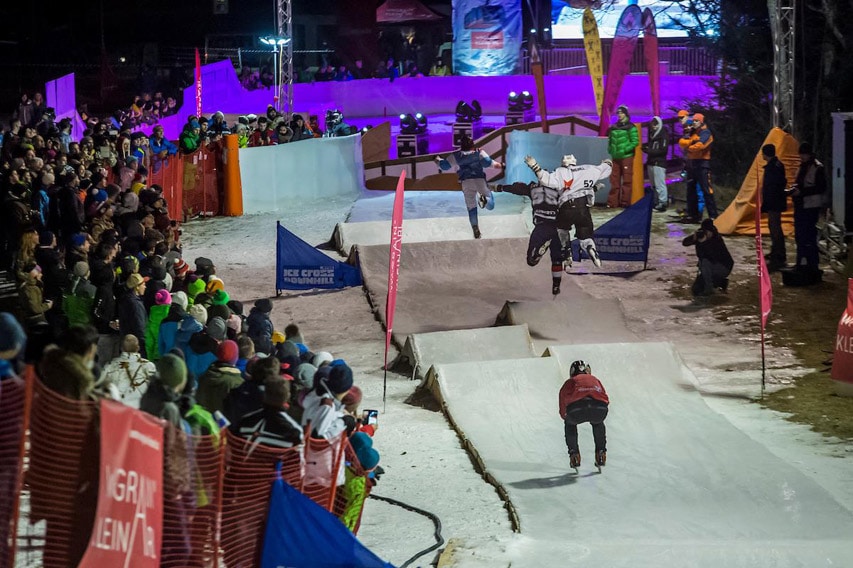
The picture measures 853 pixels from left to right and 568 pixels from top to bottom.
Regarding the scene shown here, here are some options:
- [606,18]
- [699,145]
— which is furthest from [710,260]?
[606,18]

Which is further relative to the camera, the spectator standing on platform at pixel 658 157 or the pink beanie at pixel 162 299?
the spectator standing on platform at pixel 658 157

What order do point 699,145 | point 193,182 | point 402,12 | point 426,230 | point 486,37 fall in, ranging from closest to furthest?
point 699,145 → point 426,230 → point 193,182 → point 486,37 → point 402,12

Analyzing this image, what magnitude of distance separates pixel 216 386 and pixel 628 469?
3894 millimetres

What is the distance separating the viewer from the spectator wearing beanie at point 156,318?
1077cm

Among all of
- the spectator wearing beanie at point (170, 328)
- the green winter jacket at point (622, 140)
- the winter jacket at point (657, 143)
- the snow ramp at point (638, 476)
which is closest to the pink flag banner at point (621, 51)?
the green winter jacket at point (622, 140)

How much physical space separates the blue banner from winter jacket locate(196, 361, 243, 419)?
1201 inches

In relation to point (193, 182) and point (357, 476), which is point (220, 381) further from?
point (193, 182)

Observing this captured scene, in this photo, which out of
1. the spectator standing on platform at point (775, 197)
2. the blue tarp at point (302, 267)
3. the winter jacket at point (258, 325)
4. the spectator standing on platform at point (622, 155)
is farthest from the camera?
the spectator standing on platform at point (622, 155)

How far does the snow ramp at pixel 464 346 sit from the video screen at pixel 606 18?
19.7m

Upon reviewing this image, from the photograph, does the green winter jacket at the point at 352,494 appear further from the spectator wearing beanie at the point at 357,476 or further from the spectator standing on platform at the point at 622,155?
the spectator standing on platform at the point at 622,155

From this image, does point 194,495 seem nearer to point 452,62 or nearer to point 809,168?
point 809,168

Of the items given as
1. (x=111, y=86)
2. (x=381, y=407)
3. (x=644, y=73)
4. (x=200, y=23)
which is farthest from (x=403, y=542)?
(x=200, y=23)

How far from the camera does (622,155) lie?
21.7 meters

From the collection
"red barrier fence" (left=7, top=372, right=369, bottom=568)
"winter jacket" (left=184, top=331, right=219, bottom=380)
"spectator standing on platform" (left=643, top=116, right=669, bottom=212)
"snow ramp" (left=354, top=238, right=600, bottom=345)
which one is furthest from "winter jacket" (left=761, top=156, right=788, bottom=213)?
"red barrier fence" (left=7, top=372, right=369, bottom=568)
